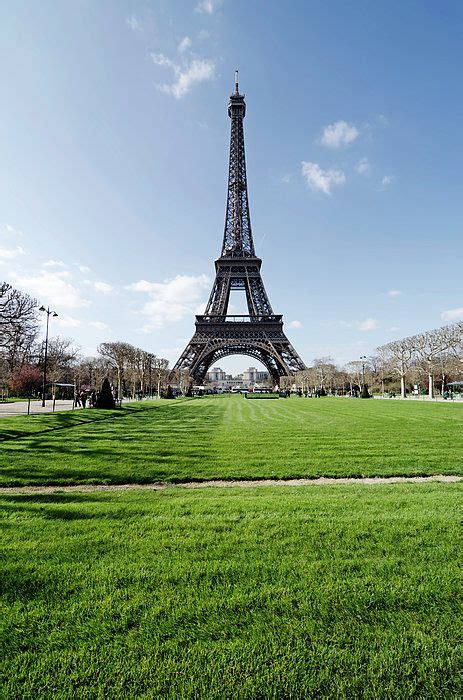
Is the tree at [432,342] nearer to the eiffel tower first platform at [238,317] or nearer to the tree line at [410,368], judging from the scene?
the tree line at [410,368]

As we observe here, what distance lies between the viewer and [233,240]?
66438mm

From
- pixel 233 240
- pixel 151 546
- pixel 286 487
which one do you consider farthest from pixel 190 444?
pixel 233 240

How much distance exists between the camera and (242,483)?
725 cm

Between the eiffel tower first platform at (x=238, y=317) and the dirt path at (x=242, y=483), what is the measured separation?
51.5m

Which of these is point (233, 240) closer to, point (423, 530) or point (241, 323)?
point (241, 323)

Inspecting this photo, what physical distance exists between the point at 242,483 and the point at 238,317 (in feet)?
193

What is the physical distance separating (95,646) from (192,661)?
2.18 ft

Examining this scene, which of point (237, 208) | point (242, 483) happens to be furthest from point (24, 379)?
point (242, 483)

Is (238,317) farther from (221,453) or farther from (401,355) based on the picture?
(221,453)

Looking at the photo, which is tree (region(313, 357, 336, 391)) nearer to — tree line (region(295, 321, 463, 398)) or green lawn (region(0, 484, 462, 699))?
tree line (region(295, 321, 463, 398))

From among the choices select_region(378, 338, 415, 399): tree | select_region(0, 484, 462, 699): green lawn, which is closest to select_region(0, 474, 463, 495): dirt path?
select_region(0, 484, 462, 699): green lawn

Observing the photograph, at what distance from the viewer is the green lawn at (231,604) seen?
85.6 inches

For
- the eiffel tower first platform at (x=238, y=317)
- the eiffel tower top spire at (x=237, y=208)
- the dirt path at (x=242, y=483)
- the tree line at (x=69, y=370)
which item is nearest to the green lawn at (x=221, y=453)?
the dirt path at (x=242, y=483)

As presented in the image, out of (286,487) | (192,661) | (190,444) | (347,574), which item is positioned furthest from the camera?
(190,444)
